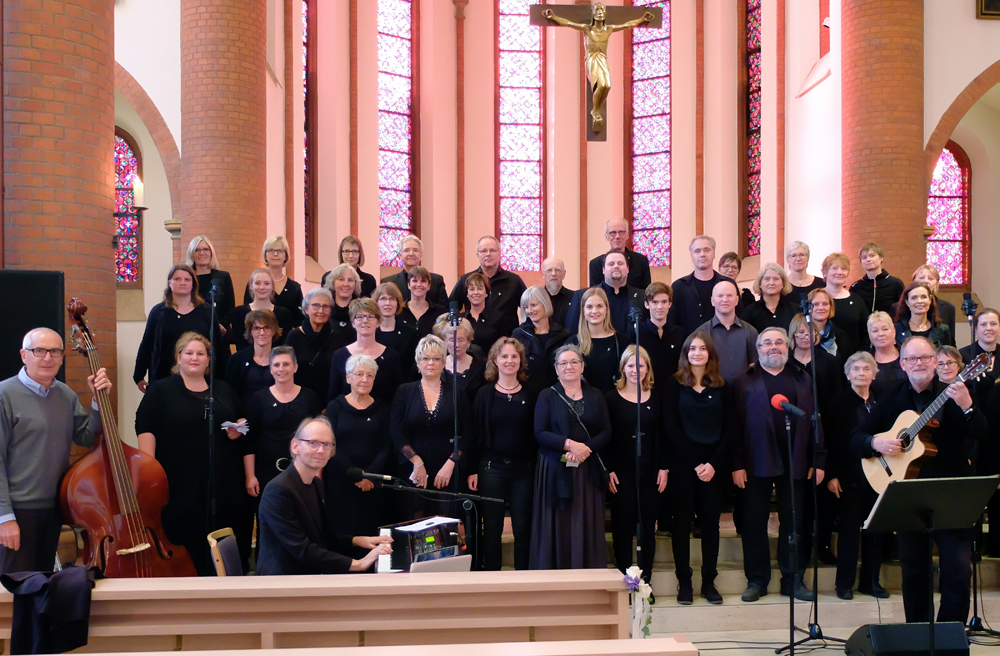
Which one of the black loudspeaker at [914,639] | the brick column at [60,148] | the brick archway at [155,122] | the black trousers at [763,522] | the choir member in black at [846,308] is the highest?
the brick archway at [155,122]

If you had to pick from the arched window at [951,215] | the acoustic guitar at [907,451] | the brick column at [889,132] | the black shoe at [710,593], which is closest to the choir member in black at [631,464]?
the black shoe at [710,593]

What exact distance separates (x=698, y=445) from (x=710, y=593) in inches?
34.6

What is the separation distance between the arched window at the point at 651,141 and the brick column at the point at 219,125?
23.8 feet

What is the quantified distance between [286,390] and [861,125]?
7.09m

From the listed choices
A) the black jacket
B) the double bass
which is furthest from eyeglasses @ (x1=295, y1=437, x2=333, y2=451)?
the double bass

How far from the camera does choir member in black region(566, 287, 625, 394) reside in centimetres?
575

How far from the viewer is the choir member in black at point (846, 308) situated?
6.36 metres

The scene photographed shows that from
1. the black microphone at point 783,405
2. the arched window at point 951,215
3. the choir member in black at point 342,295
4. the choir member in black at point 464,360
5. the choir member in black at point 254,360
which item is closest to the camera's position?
the black microphone at point 783,405

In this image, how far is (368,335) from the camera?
18.5ft

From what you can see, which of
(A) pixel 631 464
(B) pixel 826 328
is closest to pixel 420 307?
(A) pixel 631 464

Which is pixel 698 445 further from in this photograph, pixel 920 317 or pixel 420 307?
pixel 420 307

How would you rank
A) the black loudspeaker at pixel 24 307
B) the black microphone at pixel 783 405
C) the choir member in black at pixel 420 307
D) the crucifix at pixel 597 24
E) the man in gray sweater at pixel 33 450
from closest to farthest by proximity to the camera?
the man in gray sweater at pixel 33 450 → the black microphone at pixel 783 405 → the black loudspeaker at pixel 24 307 → the choir member in black at pixel 420 307 → the crucifix at pixel 597 24

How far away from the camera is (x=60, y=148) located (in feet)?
19.1

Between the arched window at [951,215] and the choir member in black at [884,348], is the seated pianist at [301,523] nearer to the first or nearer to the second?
the choir member in black at [884,348]
